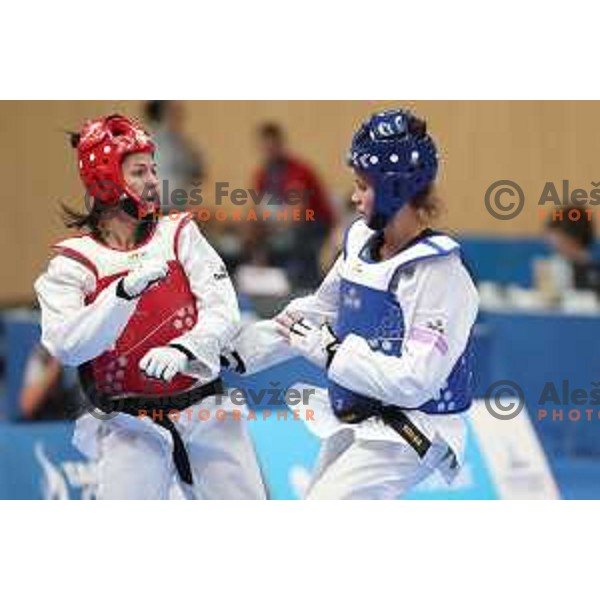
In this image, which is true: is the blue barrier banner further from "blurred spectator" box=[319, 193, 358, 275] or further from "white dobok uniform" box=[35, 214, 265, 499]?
"blurred spectator" box=[319, 193, 358, 275]

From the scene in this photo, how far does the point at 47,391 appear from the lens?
11.1m

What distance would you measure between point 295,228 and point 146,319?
675 centimetres

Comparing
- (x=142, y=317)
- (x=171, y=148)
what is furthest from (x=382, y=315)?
(x=171, y=148)

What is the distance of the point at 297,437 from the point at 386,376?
87.2 inches

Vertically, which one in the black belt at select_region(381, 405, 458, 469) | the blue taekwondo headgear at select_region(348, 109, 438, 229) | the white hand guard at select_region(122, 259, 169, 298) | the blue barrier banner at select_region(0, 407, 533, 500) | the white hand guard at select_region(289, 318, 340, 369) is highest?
the blue taekwondo headgear at select_region(348, 109, 438, 229)

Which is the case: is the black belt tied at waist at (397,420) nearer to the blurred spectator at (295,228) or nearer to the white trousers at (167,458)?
the white trousers at (167,458)

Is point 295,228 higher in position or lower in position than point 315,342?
lower

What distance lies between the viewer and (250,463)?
6.61 m

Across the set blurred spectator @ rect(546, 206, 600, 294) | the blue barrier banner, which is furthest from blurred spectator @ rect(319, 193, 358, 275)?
the blue barrier banner

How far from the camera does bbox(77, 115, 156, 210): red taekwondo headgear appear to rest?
6328mm

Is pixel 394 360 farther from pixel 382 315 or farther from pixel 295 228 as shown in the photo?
pixel 295 228

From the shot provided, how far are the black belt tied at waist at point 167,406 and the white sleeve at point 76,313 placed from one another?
245mm

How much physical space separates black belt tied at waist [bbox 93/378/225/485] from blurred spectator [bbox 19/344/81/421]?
425cm

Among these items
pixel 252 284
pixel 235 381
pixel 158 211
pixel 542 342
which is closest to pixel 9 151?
pixel 252 284
